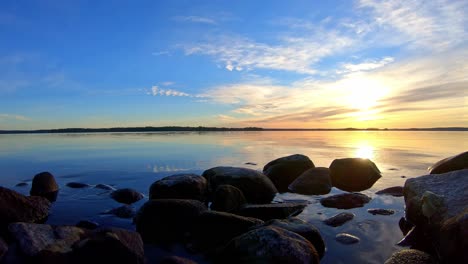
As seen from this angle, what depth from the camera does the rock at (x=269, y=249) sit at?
238 inches

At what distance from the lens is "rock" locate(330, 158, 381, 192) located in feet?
55.0

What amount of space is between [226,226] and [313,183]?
7696 mm

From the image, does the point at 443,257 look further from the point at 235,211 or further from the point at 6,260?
the point at 6,260

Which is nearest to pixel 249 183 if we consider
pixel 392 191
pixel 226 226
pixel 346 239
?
pixel 226 226

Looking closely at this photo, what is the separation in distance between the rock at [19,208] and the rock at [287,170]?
10167 millimetres

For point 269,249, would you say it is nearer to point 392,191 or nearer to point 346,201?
point 346,201

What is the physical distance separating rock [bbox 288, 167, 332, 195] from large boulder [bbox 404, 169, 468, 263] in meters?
5.06

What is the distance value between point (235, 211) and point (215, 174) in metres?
4.01

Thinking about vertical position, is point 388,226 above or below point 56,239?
below

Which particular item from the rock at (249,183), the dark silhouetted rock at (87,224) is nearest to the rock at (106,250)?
the dark silhouetted rock at (87,224)

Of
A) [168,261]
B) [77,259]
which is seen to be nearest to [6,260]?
[77,259]

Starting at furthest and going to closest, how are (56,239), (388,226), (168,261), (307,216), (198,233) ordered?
(307,216), (388,226), (198,233), (56,239), (168,261)

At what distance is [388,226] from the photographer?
30.5 feet

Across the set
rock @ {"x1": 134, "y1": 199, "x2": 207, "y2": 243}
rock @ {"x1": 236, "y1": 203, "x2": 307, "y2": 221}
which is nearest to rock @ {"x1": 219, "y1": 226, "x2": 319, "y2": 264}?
rock @ {"x1": 134, "y1": 199, "x2": 207, "y2": 243}
